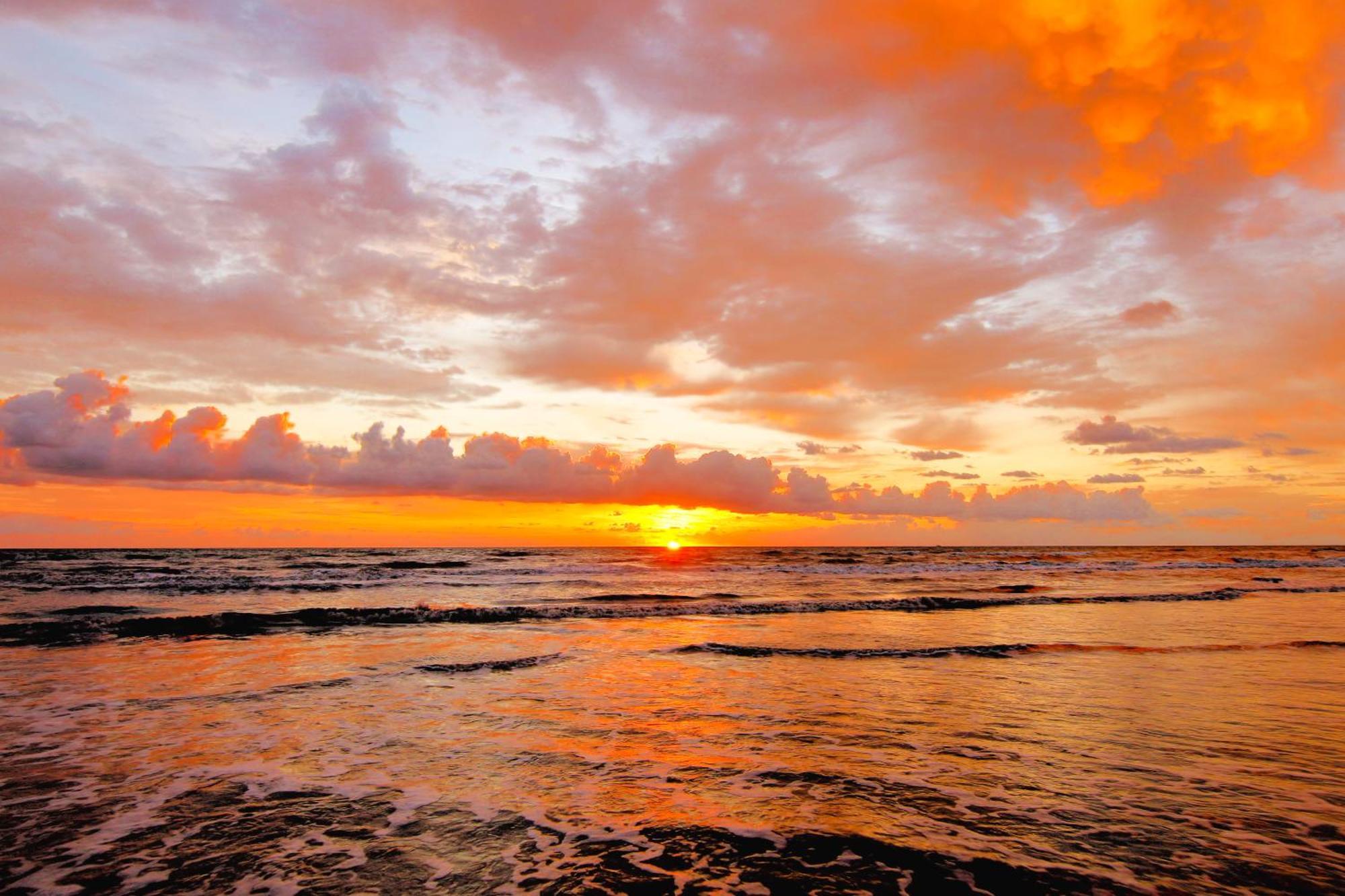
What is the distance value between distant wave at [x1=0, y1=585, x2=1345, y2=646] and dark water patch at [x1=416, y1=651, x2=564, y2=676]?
9742 millimetres

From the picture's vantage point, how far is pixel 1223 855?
662 cm

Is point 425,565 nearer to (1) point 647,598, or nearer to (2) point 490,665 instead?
(1) point 647,598

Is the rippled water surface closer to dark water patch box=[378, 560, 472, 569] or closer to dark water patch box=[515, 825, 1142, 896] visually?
dark water patch box=[515, 825, 1142, 896]

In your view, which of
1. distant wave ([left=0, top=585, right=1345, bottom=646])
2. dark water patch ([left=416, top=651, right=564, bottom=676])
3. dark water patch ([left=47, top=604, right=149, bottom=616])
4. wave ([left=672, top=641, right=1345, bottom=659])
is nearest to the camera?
dark water patch ([left=416, top=651, right=564, bottom=676])

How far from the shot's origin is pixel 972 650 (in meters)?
19.4

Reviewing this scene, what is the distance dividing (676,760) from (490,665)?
8678 mm

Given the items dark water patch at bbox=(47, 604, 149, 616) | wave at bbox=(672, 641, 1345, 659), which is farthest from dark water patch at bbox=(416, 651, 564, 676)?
dark water patch at bbox=(47, 604, 149, 616)

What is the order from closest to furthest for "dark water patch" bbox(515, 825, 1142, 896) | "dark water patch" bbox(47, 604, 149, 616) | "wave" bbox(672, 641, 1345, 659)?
"dark water patch" bbox(515, 825, 1142, 896) → "wave" bbox(672, 641, 1345, 659) → "dark water patch" bbox(47, 604, 149, 616)

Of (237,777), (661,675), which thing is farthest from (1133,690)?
(237,777)

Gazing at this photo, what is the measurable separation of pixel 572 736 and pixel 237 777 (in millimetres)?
4350

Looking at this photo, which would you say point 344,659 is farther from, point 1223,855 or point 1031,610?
point 1031,610

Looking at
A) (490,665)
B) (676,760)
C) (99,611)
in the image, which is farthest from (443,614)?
(676,760)

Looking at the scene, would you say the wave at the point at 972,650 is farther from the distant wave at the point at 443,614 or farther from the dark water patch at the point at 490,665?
the distant wave at the point at 443,614

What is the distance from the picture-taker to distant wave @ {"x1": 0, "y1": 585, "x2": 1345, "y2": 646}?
23.4 meters
